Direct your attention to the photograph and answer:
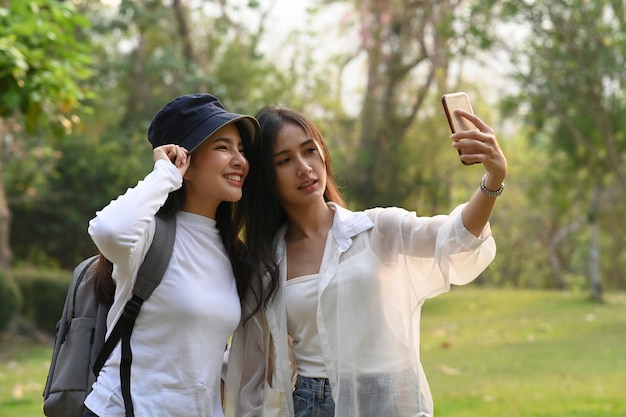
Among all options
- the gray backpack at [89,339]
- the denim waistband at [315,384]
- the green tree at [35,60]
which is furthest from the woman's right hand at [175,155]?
the green tree at [35,60]

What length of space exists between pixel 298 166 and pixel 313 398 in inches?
33.4

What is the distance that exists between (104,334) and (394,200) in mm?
15702

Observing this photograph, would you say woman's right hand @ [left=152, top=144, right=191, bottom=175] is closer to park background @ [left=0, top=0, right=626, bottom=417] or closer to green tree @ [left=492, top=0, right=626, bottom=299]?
park background @ [left=0, top=0, right=626, bottom=417]

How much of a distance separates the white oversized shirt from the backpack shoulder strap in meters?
0.48

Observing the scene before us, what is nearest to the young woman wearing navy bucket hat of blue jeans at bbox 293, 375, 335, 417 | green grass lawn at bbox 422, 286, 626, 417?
blue jeans at bbox 293, 375, 335, 417

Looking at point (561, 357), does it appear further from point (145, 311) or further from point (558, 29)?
point (145, 311)

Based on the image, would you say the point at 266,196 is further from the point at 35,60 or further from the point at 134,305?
the point at 35,60

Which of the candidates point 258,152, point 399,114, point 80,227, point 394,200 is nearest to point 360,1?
point 399,114

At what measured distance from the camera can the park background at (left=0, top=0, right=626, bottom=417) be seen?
11344 mm

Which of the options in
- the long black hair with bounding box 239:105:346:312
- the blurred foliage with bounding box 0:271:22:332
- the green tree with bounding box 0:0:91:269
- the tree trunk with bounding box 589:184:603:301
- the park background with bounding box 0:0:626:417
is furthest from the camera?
the tree trunk with bounding box 589:184:603:301

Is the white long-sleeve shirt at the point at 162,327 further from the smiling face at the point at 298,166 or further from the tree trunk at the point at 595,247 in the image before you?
the tree trunk at the point at 595,247

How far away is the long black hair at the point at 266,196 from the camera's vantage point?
3.44 m

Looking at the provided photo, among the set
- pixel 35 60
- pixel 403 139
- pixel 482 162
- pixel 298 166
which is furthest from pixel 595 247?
pixel 482 162

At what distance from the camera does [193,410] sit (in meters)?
3.06
